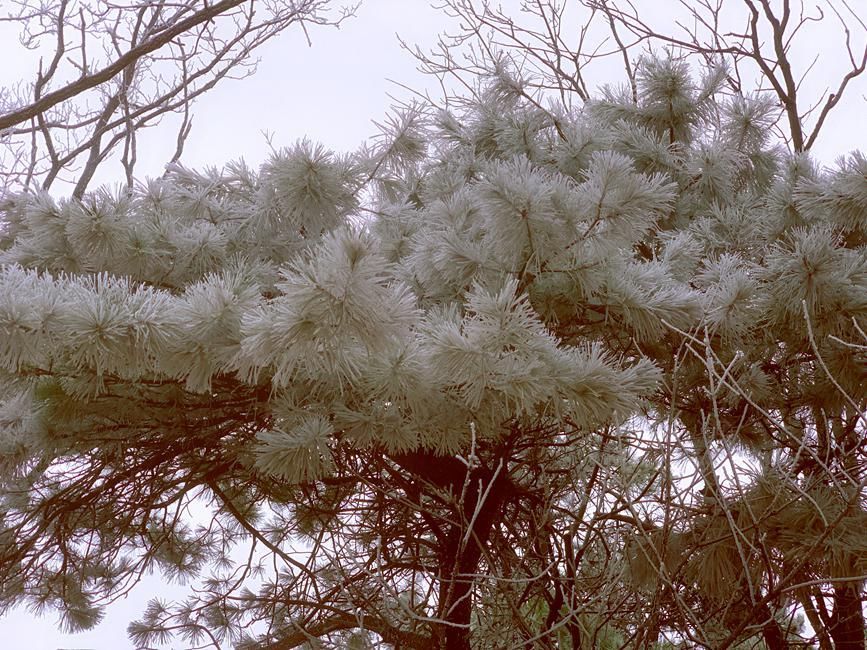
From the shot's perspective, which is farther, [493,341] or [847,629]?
[847,629]

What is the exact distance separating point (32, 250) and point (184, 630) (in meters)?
2.19

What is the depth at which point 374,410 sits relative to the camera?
1660 mm

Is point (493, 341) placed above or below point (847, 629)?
above

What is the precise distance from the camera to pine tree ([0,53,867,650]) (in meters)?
1.42

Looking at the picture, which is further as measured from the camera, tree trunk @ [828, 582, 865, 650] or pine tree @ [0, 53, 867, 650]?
tree trunk @ [828, 582, 865, 650]

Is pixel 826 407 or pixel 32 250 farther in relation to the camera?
pixel 826 407

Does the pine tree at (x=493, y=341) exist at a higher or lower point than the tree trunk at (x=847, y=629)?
higher

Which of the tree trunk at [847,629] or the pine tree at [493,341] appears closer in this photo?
the pine tree at [493,341]

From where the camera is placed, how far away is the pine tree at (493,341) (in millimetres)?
1422

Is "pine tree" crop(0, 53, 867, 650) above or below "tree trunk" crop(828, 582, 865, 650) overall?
above

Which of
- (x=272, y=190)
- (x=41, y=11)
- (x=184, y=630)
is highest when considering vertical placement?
(x=41, y=11)

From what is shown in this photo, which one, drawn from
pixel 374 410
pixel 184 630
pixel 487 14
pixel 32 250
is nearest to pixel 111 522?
pixel 184 630

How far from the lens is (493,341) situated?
1.46 meters

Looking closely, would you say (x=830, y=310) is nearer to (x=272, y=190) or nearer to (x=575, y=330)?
(x=575, y=330)
